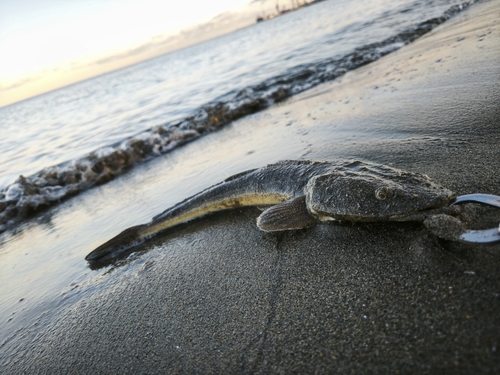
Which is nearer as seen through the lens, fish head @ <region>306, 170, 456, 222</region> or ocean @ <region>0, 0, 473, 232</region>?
fish head @ <region>306, 170, 456, 222</region>

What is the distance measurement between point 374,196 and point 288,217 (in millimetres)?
742

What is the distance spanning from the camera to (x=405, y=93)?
197 inches

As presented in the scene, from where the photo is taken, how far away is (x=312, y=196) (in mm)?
2459

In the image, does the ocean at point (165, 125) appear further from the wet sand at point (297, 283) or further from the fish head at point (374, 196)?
the fish head at point (374, 196)

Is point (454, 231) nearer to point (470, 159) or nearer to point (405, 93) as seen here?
point (470, 159)

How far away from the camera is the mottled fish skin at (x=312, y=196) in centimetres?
196

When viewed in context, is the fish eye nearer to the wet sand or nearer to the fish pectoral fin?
the wet sand

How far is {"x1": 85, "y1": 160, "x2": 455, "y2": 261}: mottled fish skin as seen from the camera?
1955 millimetres

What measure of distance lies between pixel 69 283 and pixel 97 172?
4817mm

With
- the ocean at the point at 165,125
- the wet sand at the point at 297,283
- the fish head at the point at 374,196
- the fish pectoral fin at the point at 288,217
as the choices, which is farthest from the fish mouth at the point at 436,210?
the ocean at the point at 165,125

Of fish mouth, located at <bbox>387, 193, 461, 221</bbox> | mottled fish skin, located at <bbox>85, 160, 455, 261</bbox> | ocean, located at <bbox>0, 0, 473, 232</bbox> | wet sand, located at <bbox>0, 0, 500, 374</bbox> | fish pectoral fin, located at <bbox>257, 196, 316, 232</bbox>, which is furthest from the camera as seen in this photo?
ocean, located at <bbox>0, 0, 473, 232</bbox>

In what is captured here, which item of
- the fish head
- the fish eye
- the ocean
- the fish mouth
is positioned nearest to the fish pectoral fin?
the fish head

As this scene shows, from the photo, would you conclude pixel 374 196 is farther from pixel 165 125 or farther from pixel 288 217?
pixel 165 125

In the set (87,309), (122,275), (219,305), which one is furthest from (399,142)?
(87,309)
